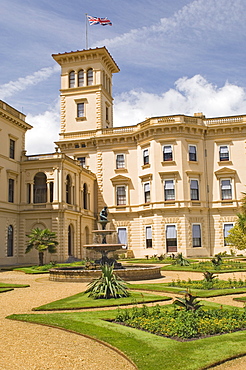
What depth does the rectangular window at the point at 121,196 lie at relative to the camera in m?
46.2

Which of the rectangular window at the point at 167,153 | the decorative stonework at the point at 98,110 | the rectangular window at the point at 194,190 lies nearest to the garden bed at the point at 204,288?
the rectangular window at the point at 194,190

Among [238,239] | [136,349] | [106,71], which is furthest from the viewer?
[106,71]

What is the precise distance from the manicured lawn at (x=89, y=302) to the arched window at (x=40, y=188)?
27579mm

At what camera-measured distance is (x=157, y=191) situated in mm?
42875

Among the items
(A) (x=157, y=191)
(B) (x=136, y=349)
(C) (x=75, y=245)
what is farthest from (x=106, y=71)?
(B) (x=136, y=349)

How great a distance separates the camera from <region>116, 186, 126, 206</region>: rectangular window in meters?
46.2

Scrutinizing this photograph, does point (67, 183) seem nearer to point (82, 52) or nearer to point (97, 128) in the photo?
point (97, 128)

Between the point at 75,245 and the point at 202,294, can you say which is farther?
the point at 75,245

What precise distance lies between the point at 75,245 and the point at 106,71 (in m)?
24.1

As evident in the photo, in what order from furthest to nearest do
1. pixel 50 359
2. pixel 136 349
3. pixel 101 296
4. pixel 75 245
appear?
1. pixel 75 245
2. pixel 101 296
3. pixel 136 349
4. pixel 50 359

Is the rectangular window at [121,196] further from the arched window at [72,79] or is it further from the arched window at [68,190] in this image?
the arched window at [72,79]

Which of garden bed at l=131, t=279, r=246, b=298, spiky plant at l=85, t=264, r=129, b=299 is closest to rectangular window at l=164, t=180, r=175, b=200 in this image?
garden bed at l=131, t=279, r=246, b=298

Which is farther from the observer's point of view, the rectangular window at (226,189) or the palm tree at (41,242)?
the rectangular window at (226,189)

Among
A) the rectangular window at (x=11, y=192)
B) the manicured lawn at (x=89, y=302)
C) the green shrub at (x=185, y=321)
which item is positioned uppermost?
the rectangular window at (x=11, y=192)
